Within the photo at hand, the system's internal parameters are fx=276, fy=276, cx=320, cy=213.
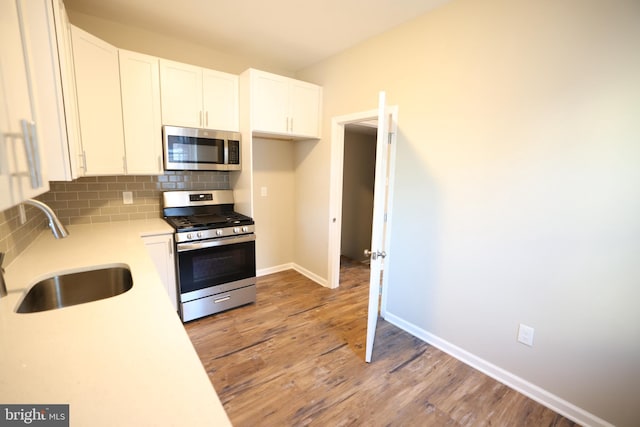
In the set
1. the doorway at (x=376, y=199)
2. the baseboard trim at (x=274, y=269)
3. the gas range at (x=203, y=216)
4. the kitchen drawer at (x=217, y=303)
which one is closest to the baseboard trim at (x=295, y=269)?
the baseboard trim at (x=274, y=269)

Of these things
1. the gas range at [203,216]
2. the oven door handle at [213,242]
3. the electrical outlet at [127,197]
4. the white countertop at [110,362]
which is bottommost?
the oven door handle at [213,242]

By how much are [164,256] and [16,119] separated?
1883mm

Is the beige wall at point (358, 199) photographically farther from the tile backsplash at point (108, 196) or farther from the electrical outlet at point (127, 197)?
the electrical outlet at point (127, 197)

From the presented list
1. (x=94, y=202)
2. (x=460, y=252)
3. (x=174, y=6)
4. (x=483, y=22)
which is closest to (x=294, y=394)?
(x=460, y=252)

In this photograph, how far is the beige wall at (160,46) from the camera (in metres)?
2.43

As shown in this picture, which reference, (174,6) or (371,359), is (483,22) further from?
(371,359)

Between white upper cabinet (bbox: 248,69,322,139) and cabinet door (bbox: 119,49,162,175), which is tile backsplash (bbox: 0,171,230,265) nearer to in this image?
cabinet door (bbox: 119,49,162,175)

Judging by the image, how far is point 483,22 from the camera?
1909mm

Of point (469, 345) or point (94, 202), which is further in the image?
point (94, 202)

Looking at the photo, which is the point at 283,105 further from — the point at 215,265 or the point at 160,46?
the point at 215,265

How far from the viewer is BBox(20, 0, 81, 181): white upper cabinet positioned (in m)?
1.40

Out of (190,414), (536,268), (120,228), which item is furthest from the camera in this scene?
(120,228)

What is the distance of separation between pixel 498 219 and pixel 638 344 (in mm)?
925

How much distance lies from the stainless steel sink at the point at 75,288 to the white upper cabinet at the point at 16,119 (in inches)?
32.3
